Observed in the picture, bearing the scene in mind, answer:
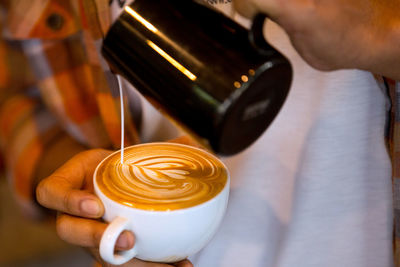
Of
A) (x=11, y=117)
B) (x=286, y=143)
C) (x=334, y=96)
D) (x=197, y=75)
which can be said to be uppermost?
(x=197, y=75)

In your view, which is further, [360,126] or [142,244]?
[360,126]

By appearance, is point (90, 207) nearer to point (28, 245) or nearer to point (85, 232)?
point (85, 232)

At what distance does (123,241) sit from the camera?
0.46 meters

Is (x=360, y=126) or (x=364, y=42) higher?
(x=364, y=42)

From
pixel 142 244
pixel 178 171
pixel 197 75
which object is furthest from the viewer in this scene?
pixel 178 171

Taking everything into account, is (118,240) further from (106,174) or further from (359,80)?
(359,80)

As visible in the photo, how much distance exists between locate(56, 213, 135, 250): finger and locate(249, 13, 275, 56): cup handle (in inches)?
10.6

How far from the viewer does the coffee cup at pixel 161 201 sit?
1.56ft

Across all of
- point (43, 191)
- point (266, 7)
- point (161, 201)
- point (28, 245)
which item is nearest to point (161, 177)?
point (161, 201)

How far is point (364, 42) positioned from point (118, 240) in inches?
14.9

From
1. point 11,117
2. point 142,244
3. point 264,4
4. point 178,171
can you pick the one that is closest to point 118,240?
point 142,244

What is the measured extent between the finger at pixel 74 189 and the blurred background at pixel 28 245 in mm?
1206

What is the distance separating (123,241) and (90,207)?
0.07m

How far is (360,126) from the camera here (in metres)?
0.74
